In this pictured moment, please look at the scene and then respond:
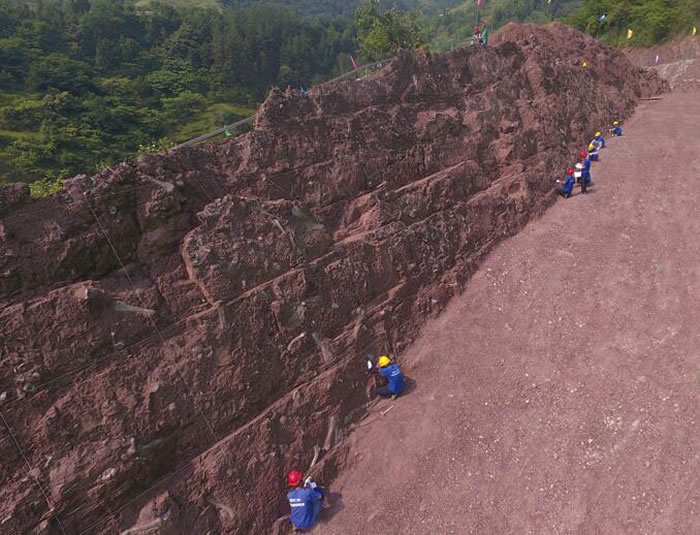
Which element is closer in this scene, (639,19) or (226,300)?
(226,300)

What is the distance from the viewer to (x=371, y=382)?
11.7 m

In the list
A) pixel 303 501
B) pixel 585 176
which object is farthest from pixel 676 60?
pixel 303 501

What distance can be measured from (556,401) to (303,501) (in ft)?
22.8

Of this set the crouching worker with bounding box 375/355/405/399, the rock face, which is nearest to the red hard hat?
the rock face

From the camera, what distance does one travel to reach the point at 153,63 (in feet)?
238

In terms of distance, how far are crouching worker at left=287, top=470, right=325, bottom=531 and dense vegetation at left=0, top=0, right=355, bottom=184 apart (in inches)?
1471

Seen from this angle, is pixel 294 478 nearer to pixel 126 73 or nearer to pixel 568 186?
pixel 568 186

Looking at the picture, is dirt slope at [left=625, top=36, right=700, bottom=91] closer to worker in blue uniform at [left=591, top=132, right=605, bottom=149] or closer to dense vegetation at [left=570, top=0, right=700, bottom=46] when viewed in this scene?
dense vegetation at [left=570, top=0, right=700, bottom=46]

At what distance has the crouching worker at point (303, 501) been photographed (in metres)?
8.99

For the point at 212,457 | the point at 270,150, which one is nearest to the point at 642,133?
the point at 270,150

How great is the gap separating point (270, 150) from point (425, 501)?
10.1 m

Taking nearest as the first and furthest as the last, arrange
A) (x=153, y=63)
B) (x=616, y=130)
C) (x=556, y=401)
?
(x=556, y=401) → (x=616, y=130) → (x=153, y=63)

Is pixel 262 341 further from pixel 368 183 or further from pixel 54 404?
pixel 368 183

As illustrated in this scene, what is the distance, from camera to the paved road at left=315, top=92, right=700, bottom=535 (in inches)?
358
